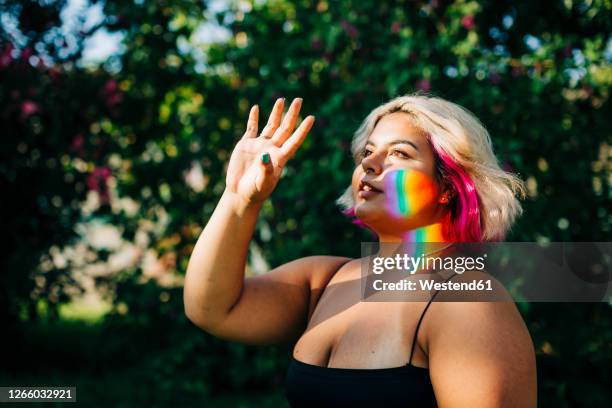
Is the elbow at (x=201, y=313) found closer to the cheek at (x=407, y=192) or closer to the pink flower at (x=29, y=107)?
the cheek at (x=407, y=192)

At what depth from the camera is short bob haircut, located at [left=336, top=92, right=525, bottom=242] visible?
5.84 feet

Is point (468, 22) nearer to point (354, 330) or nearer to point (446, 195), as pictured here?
point (446, 195)

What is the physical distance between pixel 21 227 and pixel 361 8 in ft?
9.72

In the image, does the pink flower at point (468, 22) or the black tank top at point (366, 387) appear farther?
the pink flower at point (468, 22)

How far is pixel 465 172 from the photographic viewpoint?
1791mm

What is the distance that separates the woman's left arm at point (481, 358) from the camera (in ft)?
4.71

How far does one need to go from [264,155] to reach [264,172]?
0.04 metres

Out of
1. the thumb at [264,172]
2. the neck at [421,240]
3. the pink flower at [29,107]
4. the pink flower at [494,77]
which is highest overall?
the pink flower at [29,107]

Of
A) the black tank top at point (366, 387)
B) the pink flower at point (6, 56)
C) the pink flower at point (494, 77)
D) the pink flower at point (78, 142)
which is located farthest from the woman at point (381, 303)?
the pink flower at point (6, 56)

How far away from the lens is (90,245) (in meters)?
4.84

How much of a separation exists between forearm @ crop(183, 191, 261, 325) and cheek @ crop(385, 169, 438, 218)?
35 centimetres

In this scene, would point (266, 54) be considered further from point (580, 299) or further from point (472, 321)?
point (472, 321)

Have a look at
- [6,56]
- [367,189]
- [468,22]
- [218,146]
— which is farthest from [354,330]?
[6,56]

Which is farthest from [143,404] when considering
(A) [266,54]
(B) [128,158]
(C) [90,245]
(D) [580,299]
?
(D) [580,299]
